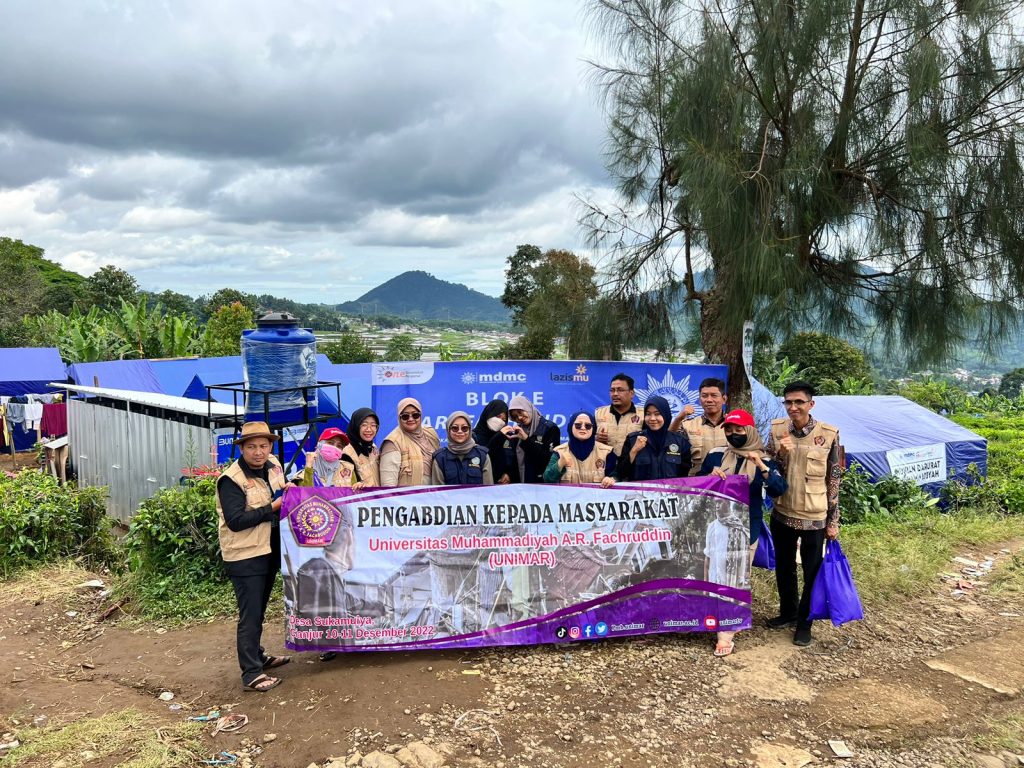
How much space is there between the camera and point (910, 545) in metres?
6.55

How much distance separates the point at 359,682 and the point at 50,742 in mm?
1452

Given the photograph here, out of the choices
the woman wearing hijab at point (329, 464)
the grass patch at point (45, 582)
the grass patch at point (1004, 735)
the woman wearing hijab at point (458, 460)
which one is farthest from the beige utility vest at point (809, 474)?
the grass patch at point (45, 582)

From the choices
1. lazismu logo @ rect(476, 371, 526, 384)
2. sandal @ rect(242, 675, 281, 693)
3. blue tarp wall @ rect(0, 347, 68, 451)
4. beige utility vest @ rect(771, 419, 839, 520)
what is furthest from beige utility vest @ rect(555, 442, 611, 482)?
blue tarp wall @ rect(0, 347, 68, 451)

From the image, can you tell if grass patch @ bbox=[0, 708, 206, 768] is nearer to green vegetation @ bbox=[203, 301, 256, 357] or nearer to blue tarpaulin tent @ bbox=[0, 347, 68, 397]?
blue tarpaulin tent @ bbox=[0, 347, 68, 397]

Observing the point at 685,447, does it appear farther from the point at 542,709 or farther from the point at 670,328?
the point at 670,328

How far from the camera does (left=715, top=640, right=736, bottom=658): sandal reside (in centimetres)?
423

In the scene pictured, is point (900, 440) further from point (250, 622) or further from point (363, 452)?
point (250, 622)

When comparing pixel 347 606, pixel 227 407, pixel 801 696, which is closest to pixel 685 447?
pixel 801 696

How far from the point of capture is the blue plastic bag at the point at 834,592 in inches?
167

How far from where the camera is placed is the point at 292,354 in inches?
207

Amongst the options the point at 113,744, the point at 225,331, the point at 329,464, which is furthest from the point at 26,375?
the point at 113,744

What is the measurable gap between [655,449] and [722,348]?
9.67 feet

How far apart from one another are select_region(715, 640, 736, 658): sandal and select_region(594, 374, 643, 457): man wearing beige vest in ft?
4.53

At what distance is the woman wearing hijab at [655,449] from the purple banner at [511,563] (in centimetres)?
19
